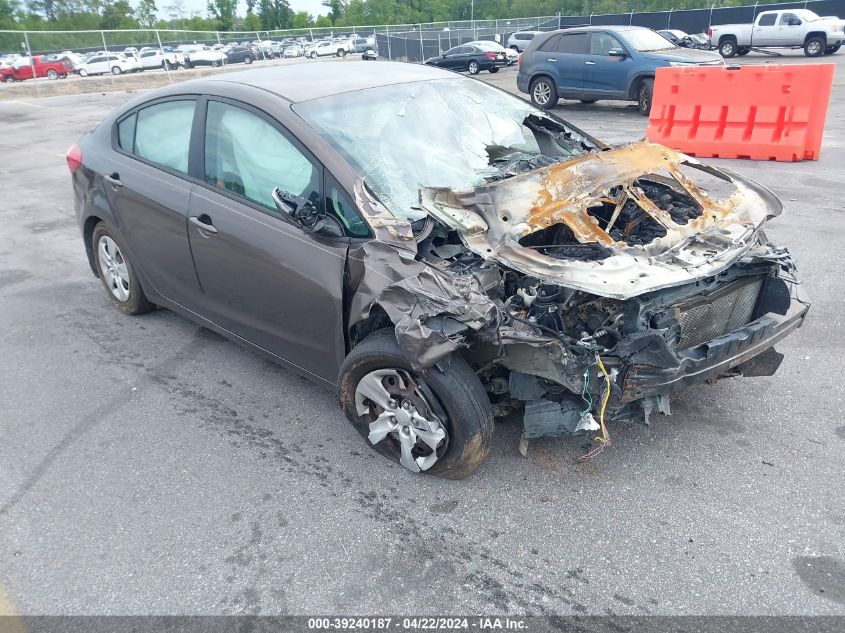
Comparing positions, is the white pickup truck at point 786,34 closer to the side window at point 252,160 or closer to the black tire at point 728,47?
the black tire at point 728,47

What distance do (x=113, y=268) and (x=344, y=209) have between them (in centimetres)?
263

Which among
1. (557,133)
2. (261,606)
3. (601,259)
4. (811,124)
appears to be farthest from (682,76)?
(261,606)

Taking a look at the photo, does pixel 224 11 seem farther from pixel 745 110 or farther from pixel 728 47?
pixel 745 110

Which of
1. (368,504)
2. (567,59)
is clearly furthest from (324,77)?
(567,59)

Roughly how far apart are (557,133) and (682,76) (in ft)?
20.2

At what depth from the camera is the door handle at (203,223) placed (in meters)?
3.63

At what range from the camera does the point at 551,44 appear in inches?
579

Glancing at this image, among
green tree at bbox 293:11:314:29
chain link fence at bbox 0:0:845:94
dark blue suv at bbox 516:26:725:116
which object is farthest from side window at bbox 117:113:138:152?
green tree at bbox 293:11:314:29

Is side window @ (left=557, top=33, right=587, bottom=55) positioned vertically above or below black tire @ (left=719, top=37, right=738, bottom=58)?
above

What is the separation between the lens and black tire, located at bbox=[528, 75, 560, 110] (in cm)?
1477

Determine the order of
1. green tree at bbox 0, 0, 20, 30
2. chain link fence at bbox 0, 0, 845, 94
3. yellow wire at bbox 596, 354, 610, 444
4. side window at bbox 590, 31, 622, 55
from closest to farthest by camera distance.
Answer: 1. yellow wire at bbox 596, 354, 610, 444
2. side window at bbox 590, 31, 622, 55
3. chain link fence at bbox 0, 0, 845, 94
4. green tree at bbox 0, 0, 20, 30

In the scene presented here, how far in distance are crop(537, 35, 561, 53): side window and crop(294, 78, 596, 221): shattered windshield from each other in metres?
11.5

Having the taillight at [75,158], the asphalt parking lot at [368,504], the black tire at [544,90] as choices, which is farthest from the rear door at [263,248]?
the black tire at [544,90]

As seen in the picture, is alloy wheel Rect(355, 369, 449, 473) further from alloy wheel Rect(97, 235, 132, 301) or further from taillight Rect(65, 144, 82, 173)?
taillight Rect(65, 144, 82, 173)
